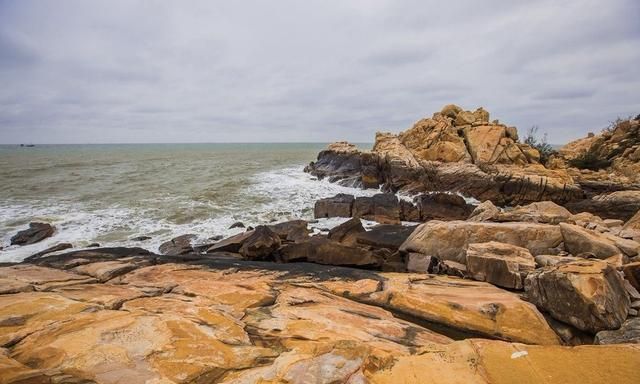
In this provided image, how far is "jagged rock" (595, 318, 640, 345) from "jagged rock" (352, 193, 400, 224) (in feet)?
38.1

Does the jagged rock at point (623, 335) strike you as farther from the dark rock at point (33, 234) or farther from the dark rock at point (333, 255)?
the dark rock at point (33, 234)

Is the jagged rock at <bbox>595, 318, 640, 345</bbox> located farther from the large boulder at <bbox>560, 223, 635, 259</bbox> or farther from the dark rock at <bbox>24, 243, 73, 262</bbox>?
the dark rock at <bbox>24, 243, 73, 262</bbox>

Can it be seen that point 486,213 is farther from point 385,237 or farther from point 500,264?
point 500,264

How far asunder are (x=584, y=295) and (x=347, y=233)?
27.1ft

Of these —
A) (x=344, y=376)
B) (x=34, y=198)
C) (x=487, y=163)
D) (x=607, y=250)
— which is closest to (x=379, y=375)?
(x=344, y=376)

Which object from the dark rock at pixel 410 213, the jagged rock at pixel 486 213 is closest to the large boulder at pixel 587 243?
the jagged rock at pixel 486 213

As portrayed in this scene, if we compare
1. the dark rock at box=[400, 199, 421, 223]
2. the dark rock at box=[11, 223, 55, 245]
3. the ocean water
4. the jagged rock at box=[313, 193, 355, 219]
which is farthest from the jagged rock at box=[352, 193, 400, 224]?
the dark rock at box=[11, 223, 55, 245]

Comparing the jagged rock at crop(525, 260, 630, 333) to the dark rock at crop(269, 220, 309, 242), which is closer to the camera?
the jagged rock at crop(525, 260, 630, 333)

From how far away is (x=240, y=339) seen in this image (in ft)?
15.2

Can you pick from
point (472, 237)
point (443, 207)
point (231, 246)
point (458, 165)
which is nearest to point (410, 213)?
point (443, 207)

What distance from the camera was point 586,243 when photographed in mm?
7723

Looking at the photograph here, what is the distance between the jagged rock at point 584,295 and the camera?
17.0ft

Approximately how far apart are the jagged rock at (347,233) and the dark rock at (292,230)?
131 cm

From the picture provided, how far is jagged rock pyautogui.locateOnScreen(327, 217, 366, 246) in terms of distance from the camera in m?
12.6
